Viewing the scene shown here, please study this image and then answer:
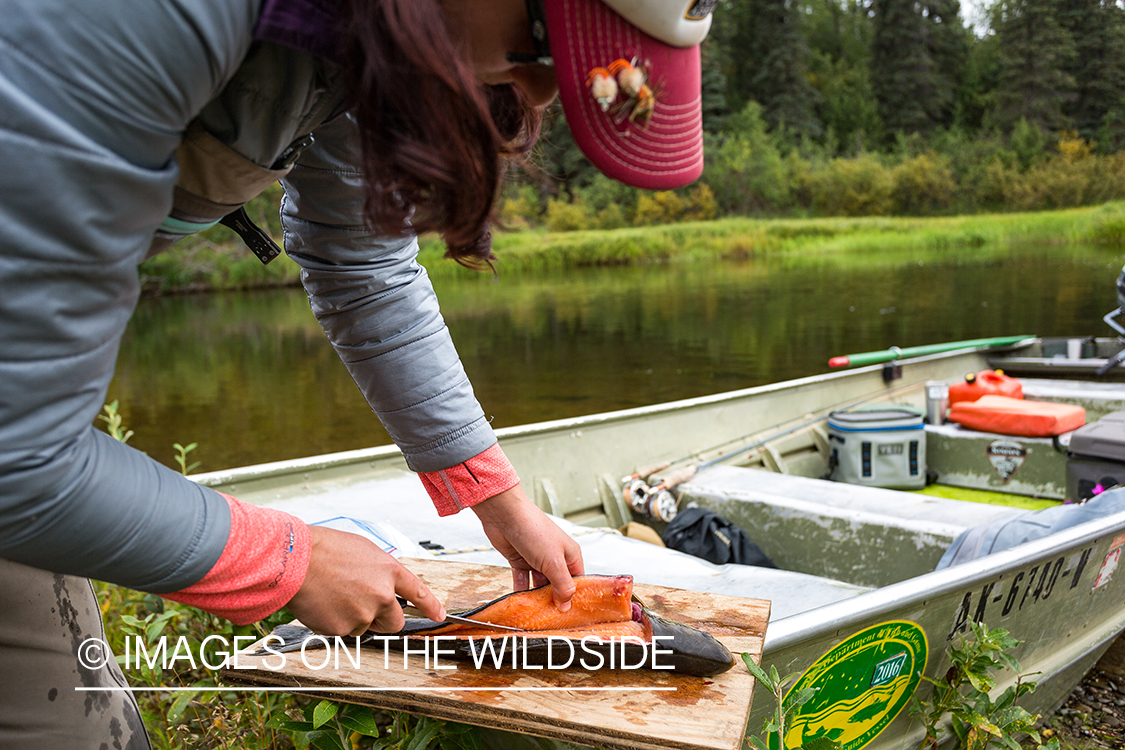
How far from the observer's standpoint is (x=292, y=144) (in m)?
0.87

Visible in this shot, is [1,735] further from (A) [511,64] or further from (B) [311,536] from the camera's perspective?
(A) [511,64]

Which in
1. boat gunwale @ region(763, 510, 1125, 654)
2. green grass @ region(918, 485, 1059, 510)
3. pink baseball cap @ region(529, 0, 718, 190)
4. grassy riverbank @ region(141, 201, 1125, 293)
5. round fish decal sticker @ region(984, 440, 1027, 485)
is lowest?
green grass @ region(918, 485, 1059, 510)

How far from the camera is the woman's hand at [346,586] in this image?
887mm

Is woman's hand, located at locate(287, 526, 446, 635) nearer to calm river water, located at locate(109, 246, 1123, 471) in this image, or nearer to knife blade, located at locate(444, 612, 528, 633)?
knife blade, located at locate(444, 612, 528, 633)

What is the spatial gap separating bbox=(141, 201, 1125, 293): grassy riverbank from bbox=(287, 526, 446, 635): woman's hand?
26183 millimetres

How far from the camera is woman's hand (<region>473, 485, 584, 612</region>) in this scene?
4.13 ft

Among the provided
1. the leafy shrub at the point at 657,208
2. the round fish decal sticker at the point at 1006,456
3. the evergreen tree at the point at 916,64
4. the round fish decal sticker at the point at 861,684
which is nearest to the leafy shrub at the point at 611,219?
the leafy shrub at the point at 657,208

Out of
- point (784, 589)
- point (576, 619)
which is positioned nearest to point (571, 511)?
point (784, 589)

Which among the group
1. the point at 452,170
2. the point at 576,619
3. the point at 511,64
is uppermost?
the point at 511,64

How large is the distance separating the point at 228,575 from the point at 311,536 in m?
0.11

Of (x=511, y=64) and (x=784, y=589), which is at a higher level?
(x=511, y=64)

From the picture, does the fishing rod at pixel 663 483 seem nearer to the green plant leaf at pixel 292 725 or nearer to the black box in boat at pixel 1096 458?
the black box in boat at pixel 1096 458

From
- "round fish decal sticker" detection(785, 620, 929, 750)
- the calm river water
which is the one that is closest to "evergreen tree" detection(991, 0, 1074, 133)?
the calm river water

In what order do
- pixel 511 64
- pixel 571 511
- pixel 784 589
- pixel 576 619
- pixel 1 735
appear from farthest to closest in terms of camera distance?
pixel 571 511 → pixel 784 589 → pixel 576 619 → pixel 1 735 → pixel 511 64
